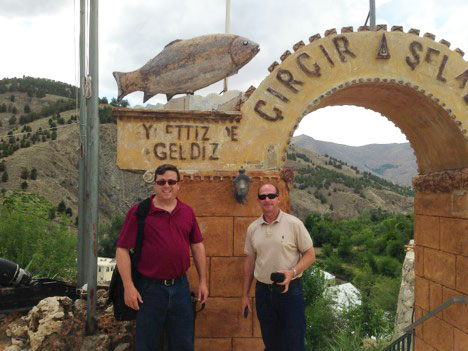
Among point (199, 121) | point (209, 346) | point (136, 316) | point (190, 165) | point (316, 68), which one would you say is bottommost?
point (209, 346)

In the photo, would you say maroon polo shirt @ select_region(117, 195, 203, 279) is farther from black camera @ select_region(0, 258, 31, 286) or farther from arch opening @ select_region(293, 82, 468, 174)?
black camera @ select_region(0, 258, 31, 286)

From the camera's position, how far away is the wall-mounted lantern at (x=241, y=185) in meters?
4.87

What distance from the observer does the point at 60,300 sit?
489cm

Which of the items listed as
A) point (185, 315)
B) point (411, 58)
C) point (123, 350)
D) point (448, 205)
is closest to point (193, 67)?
point (411, 58)

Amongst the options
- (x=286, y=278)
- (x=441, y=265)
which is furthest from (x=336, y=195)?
(x=286, y=278)

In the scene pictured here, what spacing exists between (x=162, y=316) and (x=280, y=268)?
3.36 feet

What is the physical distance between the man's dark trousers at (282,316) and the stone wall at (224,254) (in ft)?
3.51

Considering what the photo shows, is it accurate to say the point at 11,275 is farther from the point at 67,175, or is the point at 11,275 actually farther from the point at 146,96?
the point at 67,175

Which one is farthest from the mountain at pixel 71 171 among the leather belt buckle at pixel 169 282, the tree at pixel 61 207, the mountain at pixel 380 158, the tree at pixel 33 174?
the mountain at pixel 380 158

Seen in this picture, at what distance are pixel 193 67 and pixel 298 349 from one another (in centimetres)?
322

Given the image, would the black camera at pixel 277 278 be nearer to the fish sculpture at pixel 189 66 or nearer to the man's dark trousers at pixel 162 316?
the man's dark trousers at pixel 162 316

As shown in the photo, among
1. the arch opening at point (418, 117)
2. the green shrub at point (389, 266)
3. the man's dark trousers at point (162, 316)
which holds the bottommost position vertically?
the green shrub at point (389, 266)

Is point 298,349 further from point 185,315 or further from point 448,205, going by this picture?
point 448,205

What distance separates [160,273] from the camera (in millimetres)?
3402
